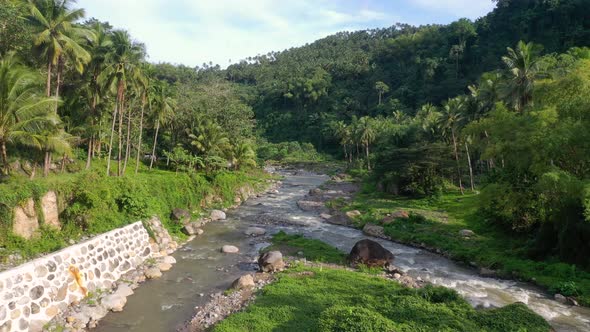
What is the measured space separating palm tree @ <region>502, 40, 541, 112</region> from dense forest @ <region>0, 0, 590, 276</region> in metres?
0.12

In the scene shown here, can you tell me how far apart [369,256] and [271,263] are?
20.3ft

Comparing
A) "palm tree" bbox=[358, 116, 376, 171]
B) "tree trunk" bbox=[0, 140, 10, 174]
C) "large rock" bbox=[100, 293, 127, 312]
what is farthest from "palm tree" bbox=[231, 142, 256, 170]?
"large rock" bbox=[100, 293, 127, 312]

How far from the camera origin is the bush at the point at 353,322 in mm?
12328

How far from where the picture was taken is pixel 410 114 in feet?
339

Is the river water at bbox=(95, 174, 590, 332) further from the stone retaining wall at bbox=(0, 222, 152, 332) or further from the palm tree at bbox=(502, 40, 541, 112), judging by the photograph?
the palm tree at bbox=(502, 40, 541, 112)

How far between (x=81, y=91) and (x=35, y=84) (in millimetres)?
9923

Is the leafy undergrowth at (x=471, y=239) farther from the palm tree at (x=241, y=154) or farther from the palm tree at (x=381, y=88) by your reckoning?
the palm tree at (x=381, y=88)

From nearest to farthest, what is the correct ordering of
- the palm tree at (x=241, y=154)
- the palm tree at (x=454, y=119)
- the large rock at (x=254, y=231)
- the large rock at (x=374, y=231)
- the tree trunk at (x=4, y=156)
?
the tree trunk at (x=4, y=156), the large rock at (x=254, y=231), the large rock at (x=374, y=231), the palm tree at (x=454, y=119), the palm tree at (x=241, y=154)

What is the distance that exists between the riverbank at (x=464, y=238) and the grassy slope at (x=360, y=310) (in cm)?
754

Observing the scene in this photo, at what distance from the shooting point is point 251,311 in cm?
1585

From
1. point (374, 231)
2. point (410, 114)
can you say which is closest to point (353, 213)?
point (374, 231)

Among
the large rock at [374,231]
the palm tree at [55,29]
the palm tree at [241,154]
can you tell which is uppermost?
the palm tree at [55,29]

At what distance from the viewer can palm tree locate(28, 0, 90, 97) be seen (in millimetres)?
25812

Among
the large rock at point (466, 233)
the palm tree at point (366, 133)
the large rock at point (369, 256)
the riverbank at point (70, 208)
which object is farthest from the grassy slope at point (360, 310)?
the palm tree at point (366, 133)
